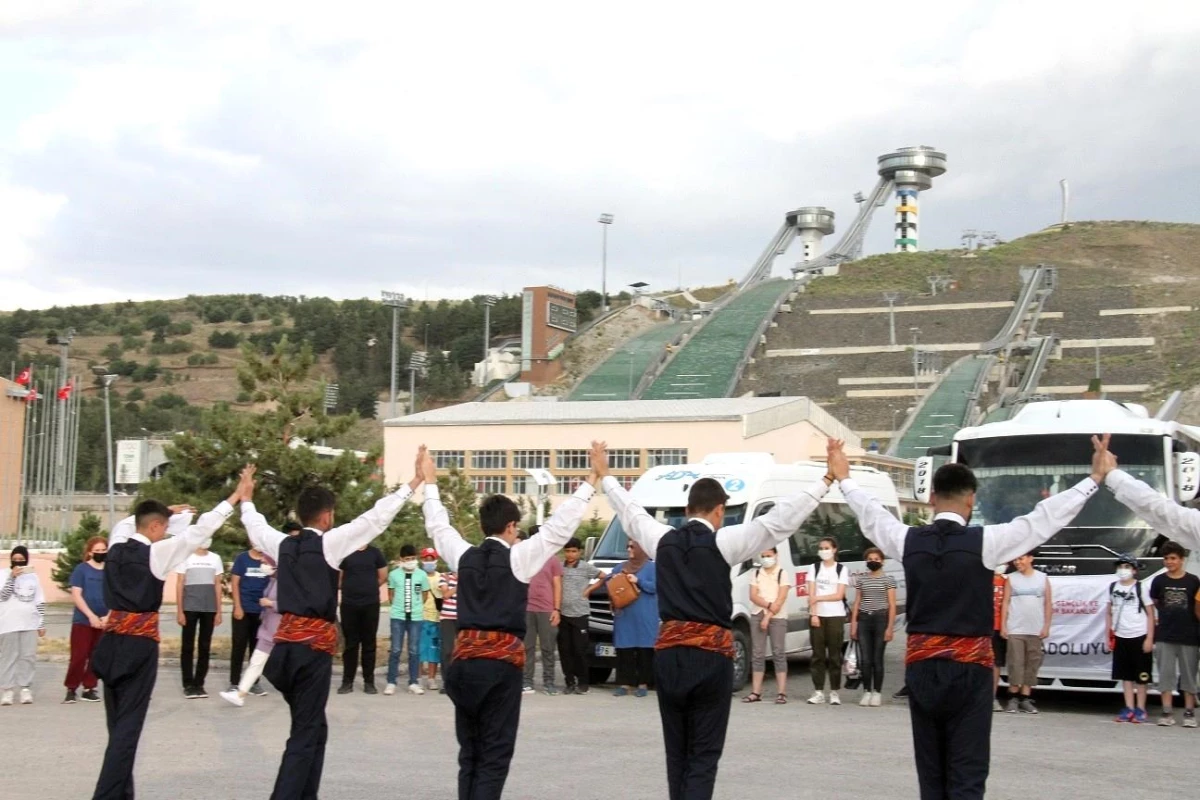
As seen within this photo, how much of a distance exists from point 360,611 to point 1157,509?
10.4 m

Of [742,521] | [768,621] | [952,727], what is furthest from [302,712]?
[742,521]

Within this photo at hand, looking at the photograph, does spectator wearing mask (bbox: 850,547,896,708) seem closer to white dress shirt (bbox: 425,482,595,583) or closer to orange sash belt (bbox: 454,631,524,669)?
white dress shirt (bbox: 425,482,595,583)

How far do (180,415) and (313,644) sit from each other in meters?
89.9

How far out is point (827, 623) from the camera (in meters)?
16.1

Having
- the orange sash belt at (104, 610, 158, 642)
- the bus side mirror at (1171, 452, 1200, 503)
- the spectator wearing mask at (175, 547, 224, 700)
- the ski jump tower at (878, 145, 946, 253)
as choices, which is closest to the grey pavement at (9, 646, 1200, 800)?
the spectator wearing mask at (175, 547, 224, 700)

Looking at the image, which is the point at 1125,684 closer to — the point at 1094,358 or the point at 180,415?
the point at 1094,358

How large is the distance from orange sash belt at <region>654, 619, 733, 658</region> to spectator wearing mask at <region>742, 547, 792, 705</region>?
28.4 feet

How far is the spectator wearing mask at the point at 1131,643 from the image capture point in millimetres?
14234

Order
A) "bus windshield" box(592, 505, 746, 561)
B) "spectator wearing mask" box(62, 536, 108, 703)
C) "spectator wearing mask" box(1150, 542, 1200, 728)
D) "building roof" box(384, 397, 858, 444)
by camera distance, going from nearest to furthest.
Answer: "spectator wearing mask" box(1150, 542, 1200, 728) < "spectator wearing mask" box(62, 536, 108, 703) < "bus windshield" box(592, 505, 746, 561) < "building roof" box(384, 397, 858, 444)

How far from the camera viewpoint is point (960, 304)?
11019 centimetres

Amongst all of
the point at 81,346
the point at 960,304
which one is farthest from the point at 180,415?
the point at 960,304

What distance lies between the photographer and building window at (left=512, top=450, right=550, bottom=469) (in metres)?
54.1

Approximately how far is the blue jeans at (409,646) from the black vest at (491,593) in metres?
8.99

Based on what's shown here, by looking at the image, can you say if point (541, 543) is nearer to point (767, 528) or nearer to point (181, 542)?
point (767, 528)
